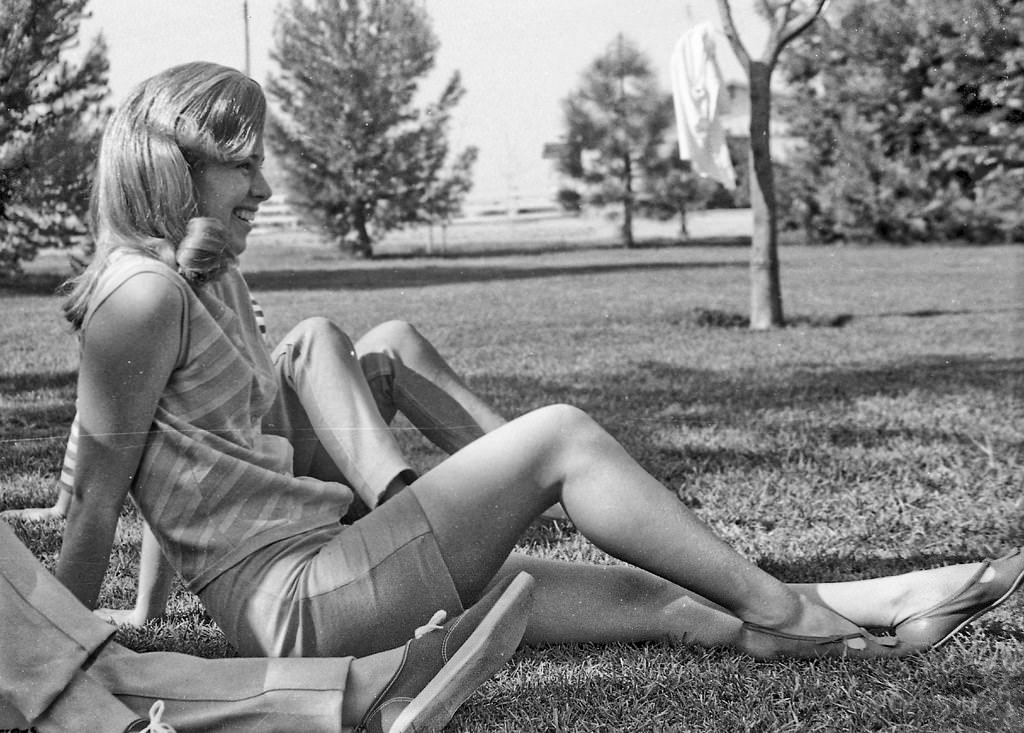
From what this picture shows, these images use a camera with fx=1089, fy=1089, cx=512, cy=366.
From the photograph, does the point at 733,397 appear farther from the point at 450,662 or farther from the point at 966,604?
the point at 450,662

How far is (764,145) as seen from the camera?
19.4ft

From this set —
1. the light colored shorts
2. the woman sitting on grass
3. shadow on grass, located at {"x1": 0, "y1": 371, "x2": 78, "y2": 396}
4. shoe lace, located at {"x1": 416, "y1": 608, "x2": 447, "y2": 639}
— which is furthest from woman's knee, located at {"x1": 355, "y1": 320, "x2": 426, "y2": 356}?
shadow on grass, located at {"x1": 0, "y1": 371, "x2": 78, "y2": 396}

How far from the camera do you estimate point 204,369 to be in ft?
4.68

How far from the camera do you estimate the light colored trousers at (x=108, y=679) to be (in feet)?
4.28

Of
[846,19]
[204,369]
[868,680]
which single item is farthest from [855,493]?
[846,19]

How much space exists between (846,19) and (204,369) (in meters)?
6.43

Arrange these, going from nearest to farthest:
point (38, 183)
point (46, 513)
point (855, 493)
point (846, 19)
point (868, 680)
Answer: point (868, 680)
point (38, 183)
point (46, 513)
point (855, 493)
point (846, 19)

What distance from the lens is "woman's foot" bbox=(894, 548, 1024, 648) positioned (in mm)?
1626

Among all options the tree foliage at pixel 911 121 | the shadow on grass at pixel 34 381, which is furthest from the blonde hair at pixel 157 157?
the tree foliage at pixel 911 121

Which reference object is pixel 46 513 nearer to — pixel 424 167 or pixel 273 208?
pixel 273 208

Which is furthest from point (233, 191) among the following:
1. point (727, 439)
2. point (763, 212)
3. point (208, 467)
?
point (763, 212)

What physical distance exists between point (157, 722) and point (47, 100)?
130cm

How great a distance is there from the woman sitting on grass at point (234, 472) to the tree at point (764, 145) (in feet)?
14.5

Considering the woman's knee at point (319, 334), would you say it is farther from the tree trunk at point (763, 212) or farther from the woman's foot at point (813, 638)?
the tree trunk at point (763, 212)
